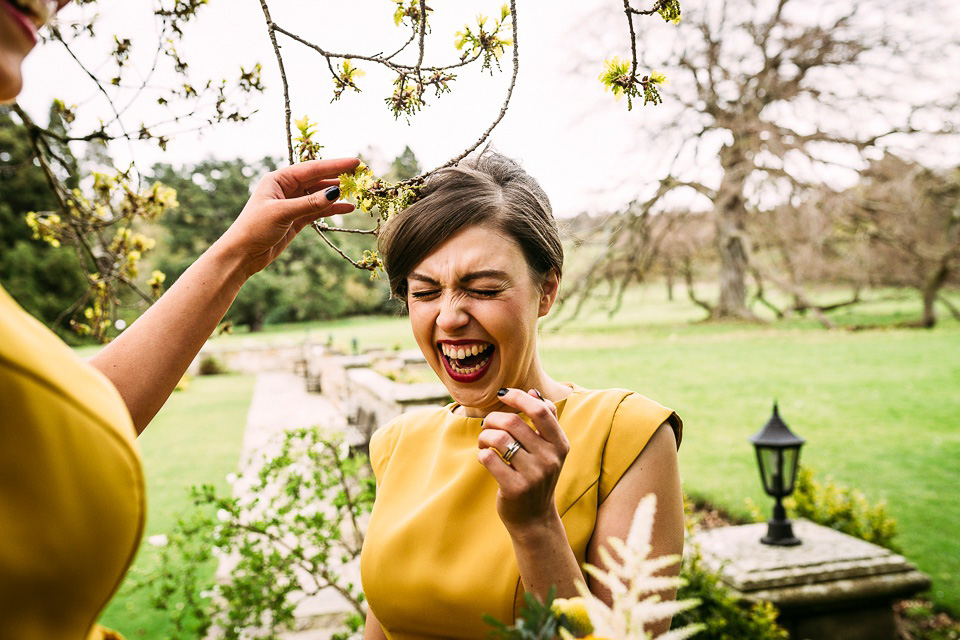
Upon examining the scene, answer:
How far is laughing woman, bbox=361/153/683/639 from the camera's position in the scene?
1617 millimetres

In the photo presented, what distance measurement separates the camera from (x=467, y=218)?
1819mm

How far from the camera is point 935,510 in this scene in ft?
22.1

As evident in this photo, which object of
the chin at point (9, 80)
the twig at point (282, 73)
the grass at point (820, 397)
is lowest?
the grass at point (820, 397)

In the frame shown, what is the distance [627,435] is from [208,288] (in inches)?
39.9

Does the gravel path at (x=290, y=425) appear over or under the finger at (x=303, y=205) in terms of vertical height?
under

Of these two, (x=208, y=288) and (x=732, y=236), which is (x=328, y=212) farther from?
(x=732, y=236)

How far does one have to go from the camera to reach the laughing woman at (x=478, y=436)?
1.62 metres

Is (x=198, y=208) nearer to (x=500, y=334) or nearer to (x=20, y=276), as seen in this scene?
(x=20, y=276)

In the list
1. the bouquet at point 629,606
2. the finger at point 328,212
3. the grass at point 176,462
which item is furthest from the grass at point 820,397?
the bouquet at point 629,606

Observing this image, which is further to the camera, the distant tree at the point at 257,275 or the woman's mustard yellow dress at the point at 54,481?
the distant tree at the point at 257,275

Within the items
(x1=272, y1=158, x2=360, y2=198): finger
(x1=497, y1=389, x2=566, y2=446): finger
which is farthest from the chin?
(x1=272, y1=158, x2=360, y2=198): finger

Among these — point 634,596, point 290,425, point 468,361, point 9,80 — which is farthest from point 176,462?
point 634,596

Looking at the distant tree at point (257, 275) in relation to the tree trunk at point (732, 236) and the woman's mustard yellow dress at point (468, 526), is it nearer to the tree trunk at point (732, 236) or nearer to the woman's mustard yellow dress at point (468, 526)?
the tree trunk at point (732, 236)

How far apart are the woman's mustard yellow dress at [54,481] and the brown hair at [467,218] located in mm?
1276
